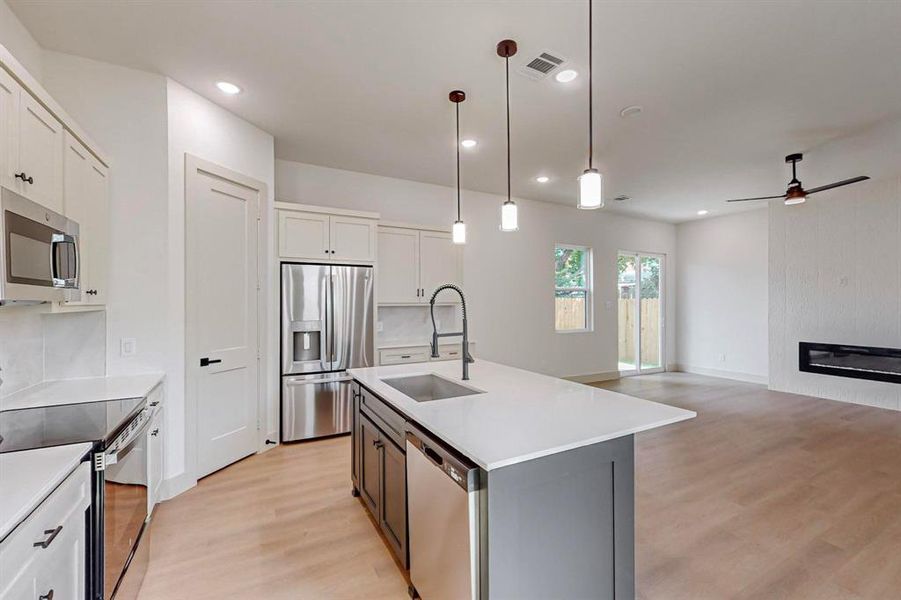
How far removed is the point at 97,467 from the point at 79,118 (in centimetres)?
248

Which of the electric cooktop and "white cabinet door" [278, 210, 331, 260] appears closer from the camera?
the electric cooktop

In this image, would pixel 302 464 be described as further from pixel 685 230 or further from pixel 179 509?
pixel 685 230

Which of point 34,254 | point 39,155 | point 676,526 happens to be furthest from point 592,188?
point 39,155

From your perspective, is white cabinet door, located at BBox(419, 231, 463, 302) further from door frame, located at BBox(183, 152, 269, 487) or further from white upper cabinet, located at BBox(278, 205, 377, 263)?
door frame, located at BBox(183, 152, 269, 487)

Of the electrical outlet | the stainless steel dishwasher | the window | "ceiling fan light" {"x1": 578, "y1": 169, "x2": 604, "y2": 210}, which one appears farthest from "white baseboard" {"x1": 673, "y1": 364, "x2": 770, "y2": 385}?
the electrical outlet

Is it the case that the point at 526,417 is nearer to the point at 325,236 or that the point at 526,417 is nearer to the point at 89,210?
the point at 89,210

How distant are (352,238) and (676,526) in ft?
12.0

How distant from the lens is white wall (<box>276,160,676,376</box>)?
478cm

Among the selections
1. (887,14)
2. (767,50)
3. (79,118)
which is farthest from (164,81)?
(887,14)

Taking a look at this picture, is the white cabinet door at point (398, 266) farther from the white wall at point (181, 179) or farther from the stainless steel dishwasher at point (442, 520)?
the stainless steel dishwasher at point (442, 520)

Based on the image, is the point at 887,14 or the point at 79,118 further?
the point at 79,118

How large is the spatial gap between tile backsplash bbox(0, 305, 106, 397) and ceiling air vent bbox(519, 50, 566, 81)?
124 inches

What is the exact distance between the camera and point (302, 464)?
340 cm

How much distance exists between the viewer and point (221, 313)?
10.7 feet
